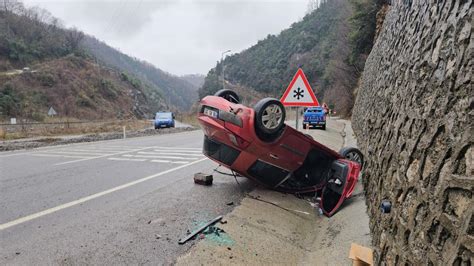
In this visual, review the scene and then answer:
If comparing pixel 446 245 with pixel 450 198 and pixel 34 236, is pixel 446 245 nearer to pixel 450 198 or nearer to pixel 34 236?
pixel 450 198

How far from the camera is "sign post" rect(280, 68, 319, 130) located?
7.52m

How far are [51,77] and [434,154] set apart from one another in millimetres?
64514

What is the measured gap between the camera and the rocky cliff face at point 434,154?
1877mm

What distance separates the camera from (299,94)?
25.0 ft

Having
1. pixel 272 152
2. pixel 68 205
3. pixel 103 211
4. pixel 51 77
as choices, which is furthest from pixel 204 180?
pixel 51 77

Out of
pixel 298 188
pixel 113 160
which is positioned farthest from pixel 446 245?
pixel 113 160

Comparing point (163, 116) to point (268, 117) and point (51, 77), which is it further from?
point (51, 77)

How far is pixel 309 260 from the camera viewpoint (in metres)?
3.75

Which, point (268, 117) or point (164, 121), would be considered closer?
point (268, 117)

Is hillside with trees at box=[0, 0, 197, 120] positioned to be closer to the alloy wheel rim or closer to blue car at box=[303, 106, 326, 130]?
blue car at box=[303, 106, 326, 130]

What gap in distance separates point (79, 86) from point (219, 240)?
6432 centimetres

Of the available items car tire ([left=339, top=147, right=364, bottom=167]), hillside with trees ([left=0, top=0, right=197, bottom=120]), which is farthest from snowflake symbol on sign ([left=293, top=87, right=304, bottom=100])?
hillside with trees ([left=0, top=0, right=197, bottom=120])

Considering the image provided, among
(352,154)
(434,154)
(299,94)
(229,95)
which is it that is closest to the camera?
(434,154)

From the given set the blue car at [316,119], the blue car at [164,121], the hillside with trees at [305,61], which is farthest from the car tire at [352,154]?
the blue car at [164,121]
